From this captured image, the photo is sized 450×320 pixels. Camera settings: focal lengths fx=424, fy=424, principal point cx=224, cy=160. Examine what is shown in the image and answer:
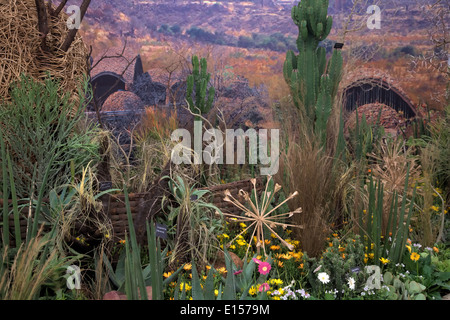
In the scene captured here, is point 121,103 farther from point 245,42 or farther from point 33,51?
point 33,51

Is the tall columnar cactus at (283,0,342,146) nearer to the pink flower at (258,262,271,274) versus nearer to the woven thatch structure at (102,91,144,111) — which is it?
the pink flower at (258,262,271,274)

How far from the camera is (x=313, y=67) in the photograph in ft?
14.0

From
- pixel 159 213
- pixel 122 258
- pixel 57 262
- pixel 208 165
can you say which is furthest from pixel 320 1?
pixel 57 262

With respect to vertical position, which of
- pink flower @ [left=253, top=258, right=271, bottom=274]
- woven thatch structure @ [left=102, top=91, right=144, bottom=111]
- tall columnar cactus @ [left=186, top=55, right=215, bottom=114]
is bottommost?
pink flower @ [left=253, top=258, right=271, bottom=274]

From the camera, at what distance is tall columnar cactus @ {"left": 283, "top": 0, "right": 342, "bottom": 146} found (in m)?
4.09

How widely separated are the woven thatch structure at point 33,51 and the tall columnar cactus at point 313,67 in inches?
82.0

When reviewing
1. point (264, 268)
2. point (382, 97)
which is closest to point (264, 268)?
point (264, 268)

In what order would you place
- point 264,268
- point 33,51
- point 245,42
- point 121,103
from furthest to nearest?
point 245,42
point 121,103
point 33,51
point 264,268

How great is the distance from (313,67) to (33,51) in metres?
2.59

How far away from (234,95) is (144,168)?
377cm

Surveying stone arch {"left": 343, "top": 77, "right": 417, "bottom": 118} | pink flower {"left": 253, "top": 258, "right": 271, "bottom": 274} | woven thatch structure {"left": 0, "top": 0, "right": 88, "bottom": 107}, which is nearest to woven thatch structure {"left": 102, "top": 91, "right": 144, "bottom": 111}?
stone arch {"left": 343, "top": 77, "right": 417, "bottom": 118}

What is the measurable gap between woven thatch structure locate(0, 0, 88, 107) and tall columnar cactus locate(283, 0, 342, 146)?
2.08 m
